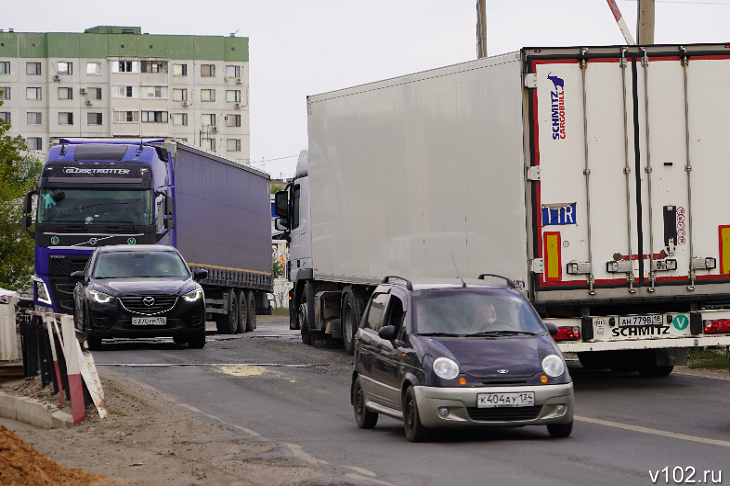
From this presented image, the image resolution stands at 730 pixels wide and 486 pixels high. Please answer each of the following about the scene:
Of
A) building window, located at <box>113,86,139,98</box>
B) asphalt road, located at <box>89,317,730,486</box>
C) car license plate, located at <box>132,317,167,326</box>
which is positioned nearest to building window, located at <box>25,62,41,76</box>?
building window, located at <box>113,86,139,98</box>

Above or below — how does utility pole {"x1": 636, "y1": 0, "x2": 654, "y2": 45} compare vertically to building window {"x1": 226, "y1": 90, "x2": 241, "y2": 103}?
below

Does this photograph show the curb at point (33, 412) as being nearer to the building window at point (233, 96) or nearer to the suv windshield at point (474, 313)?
the suv windshield at point (474, 313)

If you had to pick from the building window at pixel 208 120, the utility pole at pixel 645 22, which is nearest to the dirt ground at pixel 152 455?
the utility pole at pixel 645 22

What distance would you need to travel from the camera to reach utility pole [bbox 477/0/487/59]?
33656mm

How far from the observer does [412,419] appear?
10.9 meters

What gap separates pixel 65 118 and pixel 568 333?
322 ft

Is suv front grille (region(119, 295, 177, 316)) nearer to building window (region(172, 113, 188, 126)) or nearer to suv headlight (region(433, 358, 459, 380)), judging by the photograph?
suv headlight (region(433, 358, 459, 380))

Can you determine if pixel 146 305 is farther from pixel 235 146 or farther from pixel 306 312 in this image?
pixel 235 146

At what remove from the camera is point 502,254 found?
15.5m

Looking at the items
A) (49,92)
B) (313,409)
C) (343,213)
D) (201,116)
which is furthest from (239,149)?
(313,409)

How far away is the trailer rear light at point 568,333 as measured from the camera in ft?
49.2

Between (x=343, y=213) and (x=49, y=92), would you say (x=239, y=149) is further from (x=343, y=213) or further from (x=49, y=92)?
(x=343, y=213)

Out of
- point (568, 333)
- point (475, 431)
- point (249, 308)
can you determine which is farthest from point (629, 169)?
point (249, 308)

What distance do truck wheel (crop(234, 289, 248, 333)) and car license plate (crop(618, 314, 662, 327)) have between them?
17.9m
